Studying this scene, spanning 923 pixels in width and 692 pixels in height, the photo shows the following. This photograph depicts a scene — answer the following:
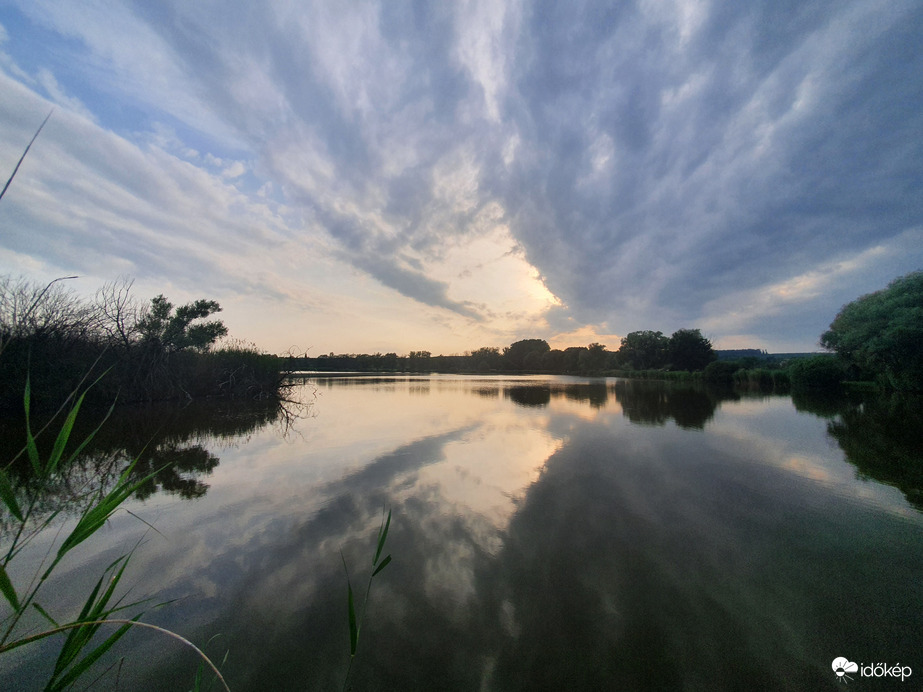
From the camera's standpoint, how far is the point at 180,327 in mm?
18734

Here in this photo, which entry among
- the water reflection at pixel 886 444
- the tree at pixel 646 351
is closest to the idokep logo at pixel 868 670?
the water reflection at pixel 886 444

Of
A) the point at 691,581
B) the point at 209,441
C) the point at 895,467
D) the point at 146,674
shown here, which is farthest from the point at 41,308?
the point at 895,467

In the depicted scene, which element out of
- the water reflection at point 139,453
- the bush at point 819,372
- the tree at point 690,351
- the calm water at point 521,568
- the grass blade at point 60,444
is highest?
the tree at point 690,351

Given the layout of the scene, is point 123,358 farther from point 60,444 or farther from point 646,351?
point 646,351

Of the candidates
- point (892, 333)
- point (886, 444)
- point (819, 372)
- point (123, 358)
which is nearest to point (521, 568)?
point (886, 444)

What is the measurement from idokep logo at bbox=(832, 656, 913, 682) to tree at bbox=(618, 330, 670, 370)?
60.9m

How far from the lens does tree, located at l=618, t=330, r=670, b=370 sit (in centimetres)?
5894

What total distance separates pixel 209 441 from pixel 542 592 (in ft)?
28.7

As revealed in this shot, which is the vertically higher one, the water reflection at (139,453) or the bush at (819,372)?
the bush at (819,372)

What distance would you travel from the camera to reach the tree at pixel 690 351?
53.4 metres

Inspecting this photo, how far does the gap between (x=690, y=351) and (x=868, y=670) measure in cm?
5901

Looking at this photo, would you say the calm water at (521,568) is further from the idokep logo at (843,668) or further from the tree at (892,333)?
the tree at (892,333)

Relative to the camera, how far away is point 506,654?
2689 mm

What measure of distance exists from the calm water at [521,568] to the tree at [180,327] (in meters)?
10.8
